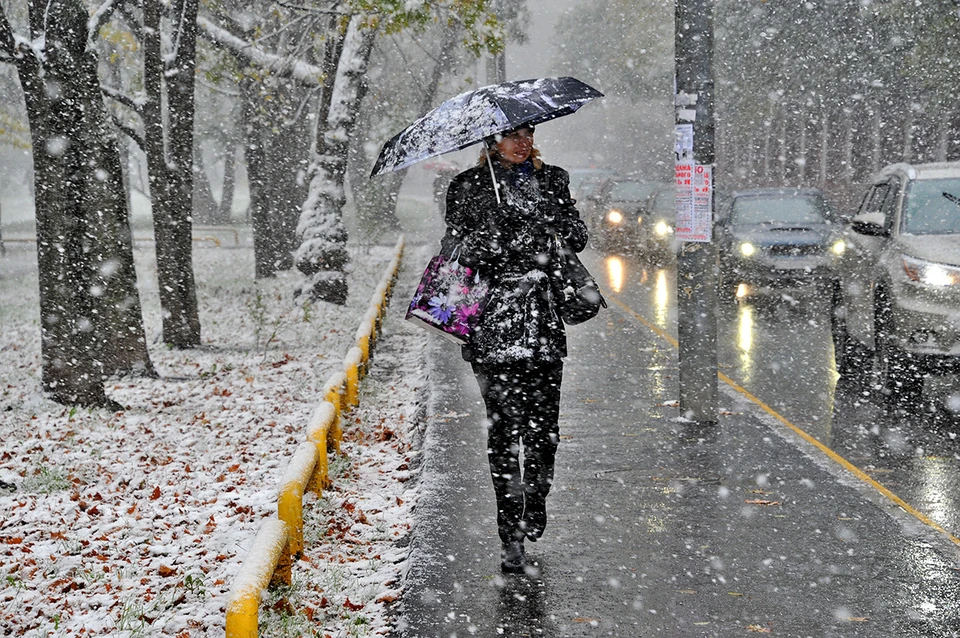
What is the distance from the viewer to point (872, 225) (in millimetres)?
9195

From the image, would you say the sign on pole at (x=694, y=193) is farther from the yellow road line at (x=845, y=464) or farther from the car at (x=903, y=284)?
the car at (x=903, y=284)

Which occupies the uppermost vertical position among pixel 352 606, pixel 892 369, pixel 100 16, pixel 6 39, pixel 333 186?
pixel 100 16

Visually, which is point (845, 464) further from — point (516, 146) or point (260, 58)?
point (260, 58)

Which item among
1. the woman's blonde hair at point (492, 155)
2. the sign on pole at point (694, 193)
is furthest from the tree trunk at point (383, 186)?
the woman's blonde hair at point (492, 155)

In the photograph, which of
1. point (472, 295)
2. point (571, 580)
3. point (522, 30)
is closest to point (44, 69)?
point (472, 295)

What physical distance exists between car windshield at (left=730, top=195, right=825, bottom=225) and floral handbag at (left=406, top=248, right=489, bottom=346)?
1201 cm

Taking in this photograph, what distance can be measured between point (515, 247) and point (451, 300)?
1.25 ft

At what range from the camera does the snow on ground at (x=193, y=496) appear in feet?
16.4

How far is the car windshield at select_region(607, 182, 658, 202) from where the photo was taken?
82.1 feet

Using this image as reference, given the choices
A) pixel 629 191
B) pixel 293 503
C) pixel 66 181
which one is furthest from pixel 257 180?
pixel 293 503

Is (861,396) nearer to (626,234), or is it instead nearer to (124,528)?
(124,528)

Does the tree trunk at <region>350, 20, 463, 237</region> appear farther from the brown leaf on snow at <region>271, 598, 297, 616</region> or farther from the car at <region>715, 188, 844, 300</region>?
the brown leaf on snow at <region>271, 598, 297, 616</region>

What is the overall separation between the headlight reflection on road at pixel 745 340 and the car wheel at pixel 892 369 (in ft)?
4.01

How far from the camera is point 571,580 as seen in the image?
205 inches
